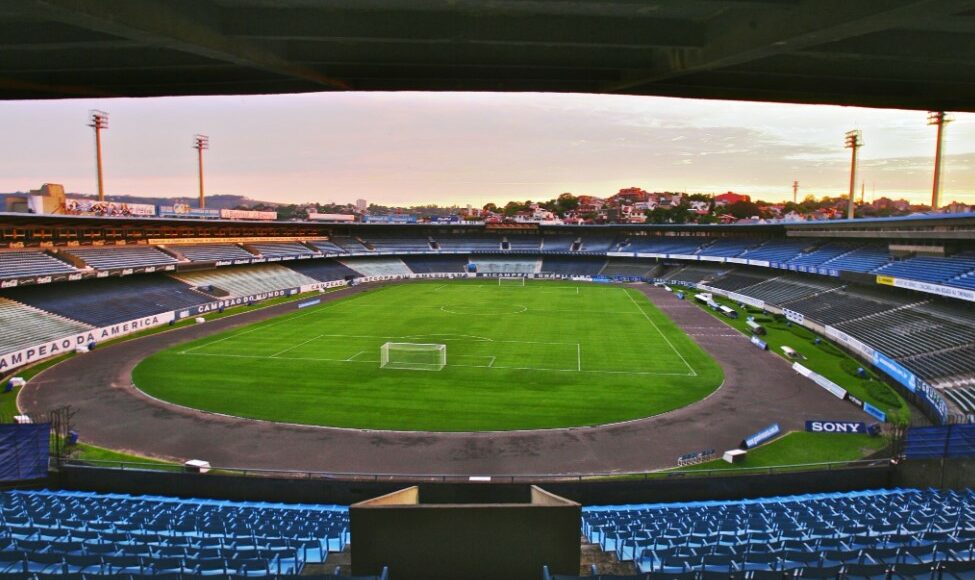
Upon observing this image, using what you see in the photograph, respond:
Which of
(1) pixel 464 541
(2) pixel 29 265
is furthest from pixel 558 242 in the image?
(1) pixel 464 541

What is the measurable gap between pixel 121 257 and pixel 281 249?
1035 inches

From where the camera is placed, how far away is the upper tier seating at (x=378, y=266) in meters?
87.7

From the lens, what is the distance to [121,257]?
51.8 meters

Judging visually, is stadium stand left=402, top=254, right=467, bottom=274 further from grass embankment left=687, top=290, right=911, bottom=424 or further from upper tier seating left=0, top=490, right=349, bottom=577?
upper tier seating left=0, top=490, right=349, bottom=577

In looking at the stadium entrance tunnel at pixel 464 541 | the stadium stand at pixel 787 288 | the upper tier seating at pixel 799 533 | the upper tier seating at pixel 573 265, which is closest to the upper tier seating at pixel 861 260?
the stadium stand at pixel 787 288

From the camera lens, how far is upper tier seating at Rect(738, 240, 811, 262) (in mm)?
61400

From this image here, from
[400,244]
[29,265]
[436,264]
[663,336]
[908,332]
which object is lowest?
[663,336]

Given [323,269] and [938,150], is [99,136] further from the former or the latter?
[938,150]

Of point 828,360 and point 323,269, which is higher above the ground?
point 323,269

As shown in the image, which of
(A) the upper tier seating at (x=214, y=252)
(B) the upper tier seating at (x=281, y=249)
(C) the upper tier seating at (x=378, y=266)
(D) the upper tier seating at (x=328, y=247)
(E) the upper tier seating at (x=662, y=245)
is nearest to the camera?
(A) the upper tier seating at (x=214, y=252)

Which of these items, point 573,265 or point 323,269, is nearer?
point 323,269

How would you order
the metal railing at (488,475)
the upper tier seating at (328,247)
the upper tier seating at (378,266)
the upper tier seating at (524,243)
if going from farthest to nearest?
the upper tier seating at (524,243)
the upper tier seating at (378,266)
the upper tier seating at (328,247)
the metal railing at (488,475)

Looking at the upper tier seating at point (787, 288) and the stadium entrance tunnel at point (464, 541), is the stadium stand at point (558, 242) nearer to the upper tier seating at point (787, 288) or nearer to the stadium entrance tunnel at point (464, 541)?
the upper tier seating at point (787, 288)

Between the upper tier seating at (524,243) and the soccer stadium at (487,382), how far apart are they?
38945 millimetres
